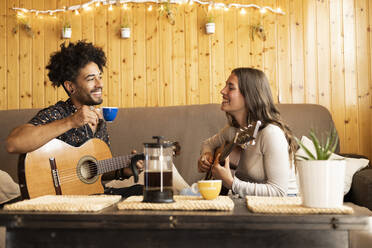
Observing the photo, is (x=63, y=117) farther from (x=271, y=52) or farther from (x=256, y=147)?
(x=271, y=52)

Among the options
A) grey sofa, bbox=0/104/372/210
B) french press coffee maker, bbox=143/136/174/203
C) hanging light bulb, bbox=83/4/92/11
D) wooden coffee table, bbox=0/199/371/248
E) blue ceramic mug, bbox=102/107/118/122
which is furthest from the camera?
hanging light bulb, bbox=83/4/92/11

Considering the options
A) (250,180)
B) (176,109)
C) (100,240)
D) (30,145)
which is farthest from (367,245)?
(176,109)

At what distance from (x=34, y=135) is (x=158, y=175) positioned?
3.25 feet

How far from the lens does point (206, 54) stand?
12.6ft

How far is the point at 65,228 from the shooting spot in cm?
125

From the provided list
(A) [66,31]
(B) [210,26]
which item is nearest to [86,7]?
(A) [66,31]

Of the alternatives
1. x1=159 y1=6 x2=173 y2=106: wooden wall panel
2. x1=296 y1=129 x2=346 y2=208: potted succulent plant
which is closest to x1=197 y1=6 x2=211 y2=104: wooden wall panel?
x1=159 y1=6 x2=173 y2=106: wooden wall panel

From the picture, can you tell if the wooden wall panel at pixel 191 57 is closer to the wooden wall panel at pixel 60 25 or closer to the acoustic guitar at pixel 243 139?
the wooden wall panel at pixel 60 25

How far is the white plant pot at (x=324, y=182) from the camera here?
124 cm

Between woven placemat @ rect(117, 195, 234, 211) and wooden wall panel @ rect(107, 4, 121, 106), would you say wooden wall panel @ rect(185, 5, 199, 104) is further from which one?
woven placemat @ rect(117, 195, 234, 211)

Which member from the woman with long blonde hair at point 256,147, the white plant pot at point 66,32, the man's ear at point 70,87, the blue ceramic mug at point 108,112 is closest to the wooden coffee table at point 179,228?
the woman with long blonde hair at point 256,147

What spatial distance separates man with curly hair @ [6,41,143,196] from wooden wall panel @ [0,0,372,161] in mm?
1077

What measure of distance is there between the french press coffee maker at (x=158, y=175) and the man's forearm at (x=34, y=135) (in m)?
0.90

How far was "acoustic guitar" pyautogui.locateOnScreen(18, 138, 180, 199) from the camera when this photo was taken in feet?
6.88
